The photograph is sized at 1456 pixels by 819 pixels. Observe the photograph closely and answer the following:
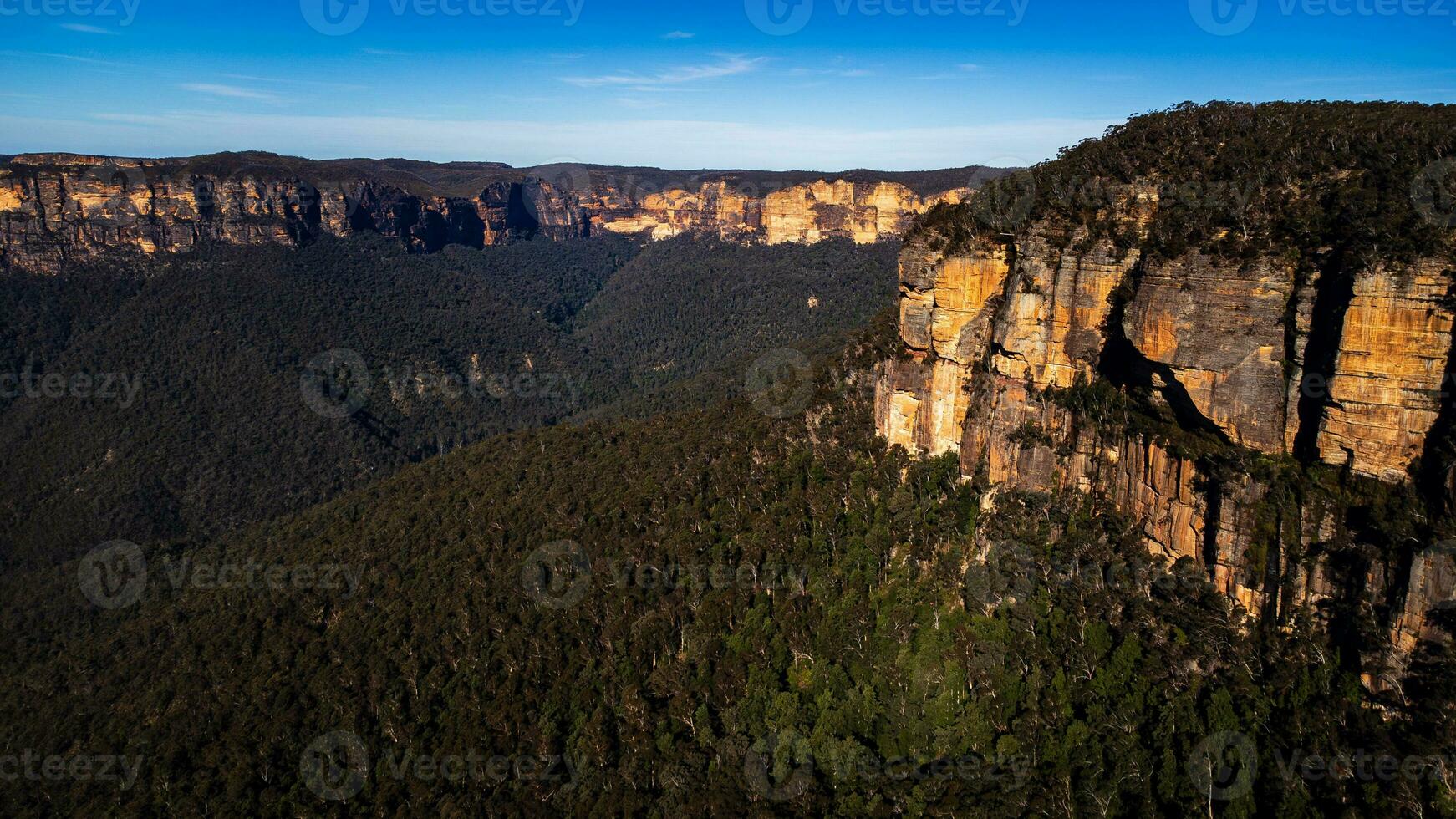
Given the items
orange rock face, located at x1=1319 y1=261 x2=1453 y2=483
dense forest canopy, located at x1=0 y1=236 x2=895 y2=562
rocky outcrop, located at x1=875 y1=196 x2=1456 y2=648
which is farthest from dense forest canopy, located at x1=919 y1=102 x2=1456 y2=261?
dense forest canopy, located at x1=0 y1=236 x2=895 y2=562

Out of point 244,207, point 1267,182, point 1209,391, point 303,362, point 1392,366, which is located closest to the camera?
point 1392,366

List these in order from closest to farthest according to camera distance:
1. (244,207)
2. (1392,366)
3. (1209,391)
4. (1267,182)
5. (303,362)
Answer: (1392,366) → (1267,182) → (1209,391) → (303,362) → (244,207)

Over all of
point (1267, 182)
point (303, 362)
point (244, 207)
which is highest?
point (244, 207)

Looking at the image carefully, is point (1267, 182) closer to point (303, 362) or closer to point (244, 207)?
point (303, 362)

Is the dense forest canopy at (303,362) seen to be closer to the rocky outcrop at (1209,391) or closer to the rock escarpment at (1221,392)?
the rock escarpment at (1221,392)

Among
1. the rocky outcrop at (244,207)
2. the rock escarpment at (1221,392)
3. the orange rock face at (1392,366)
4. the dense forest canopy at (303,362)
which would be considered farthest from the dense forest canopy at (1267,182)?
the rocky outcrop at (244,207)

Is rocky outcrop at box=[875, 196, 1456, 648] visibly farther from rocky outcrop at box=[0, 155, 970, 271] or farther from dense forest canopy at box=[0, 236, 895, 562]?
rocky outcrop at box=[0, 155, 970, 271]

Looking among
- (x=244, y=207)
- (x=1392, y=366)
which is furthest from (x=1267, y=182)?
(x=244, y=207)
